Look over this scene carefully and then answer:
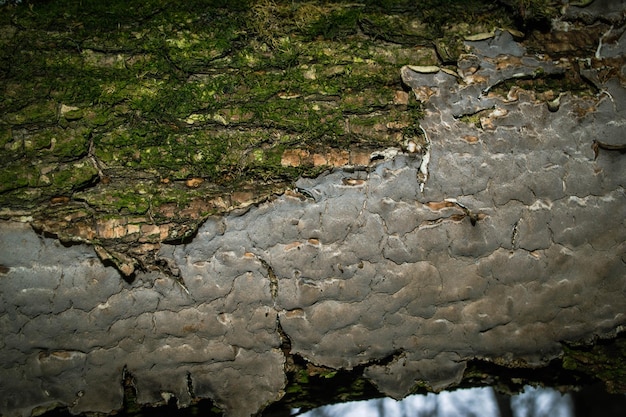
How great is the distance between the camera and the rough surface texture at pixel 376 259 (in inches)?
45.7

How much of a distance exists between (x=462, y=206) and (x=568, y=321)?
0.44 metres

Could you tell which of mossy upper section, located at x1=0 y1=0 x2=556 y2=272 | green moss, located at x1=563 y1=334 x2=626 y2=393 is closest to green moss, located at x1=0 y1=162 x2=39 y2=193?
mossy upper section, located at x1=0 y1=0 x2=556 y2=272

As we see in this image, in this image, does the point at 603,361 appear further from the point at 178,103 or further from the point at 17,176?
the point at 17,176

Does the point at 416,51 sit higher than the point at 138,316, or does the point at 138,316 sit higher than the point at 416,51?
the point at 416,51

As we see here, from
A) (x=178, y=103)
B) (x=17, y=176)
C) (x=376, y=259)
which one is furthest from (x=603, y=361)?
(x=17, y=176)

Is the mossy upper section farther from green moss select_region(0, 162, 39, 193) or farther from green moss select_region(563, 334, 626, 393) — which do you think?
green moss select_region(563, 334, 626, 393)

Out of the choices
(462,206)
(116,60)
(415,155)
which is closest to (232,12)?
(116,60)

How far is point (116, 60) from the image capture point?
1.20 metres

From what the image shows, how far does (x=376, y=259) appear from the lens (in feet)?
3.86

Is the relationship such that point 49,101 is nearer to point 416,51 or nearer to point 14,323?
point 14,323

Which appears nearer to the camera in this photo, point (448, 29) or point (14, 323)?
point (14, 323)

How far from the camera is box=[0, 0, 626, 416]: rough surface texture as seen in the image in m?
1.16

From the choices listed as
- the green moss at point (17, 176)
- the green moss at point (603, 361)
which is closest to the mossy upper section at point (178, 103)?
the green moss at point (17, 176)

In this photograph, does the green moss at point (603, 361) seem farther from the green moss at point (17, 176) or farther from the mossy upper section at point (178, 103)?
the green moss at point (17, 176)
